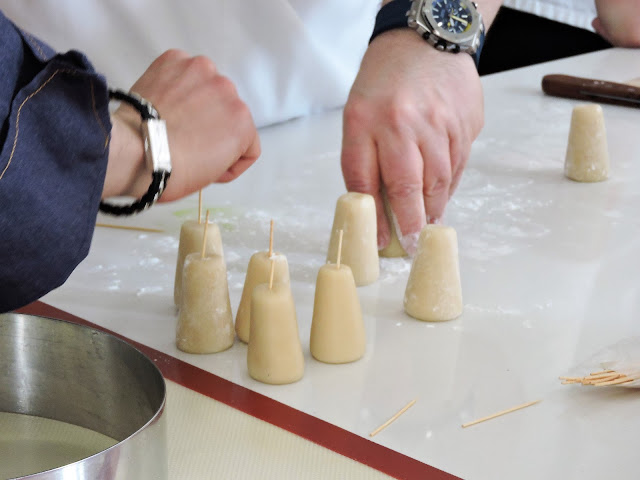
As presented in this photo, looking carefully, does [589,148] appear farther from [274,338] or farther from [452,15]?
[274,338]

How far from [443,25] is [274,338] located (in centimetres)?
68

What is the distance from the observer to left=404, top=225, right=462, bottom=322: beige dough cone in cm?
100

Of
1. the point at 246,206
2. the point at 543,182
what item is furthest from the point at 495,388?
the point at 543,182

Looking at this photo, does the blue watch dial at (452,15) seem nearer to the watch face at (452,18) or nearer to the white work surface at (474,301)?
the watch face at (452,18)

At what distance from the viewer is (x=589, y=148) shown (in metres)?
1.50

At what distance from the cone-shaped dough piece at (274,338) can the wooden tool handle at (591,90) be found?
136cm

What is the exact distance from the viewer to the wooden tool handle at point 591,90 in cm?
195

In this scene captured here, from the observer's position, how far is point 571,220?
135cm

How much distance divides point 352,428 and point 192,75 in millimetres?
456

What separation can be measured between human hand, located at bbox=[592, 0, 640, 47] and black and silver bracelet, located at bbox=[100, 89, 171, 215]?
2091mm

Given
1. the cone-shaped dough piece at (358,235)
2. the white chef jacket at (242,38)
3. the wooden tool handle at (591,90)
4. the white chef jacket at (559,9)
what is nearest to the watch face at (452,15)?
the cone-shaped dough piece at (358,235)

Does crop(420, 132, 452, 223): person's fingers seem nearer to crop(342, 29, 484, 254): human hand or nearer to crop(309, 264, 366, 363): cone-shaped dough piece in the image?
crop(342, 29, 484, 254): human hand

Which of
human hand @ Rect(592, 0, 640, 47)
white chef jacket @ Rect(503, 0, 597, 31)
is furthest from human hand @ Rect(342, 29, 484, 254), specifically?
white chef jacket @ Rect(503, 0, 597, 31)

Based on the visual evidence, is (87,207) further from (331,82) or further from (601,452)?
(331,82)
